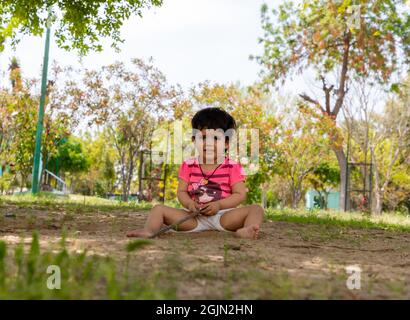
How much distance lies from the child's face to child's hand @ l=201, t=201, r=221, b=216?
0.41 meters

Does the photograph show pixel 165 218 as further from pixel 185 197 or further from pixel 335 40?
pixel 335 40

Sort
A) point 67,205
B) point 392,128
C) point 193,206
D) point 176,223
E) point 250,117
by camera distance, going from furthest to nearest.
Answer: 1. point 392,128
2. point 250,117
3. point 67,205
4. point 193,206
5. point 176,223

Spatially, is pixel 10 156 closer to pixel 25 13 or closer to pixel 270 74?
pixel 270 74

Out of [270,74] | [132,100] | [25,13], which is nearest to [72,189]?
[132,100]

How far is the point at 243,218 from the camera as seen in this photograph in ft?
14.5

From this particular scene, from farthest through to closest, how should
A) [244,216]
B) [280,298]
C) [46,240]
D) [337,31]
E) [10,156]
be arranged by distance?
[10,156] → [337,31] → [244,216] → [46,240] → [280,298]

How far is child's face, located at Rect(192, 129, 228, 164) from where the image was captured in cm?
429

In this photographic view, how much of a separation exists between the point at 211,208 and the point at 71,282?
215 cm

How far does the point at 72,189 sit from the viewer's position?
133ft

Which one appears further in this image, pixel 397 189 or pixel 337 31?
pixel 397 189

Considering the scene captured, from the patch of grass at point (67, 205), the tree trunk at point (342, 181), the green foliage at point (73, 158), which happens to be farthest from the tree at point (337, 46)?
the green foliage at point (73, 158)

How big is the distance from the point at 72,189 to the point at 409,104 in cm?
2766

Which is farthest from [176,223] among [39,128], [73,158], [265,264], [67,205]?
[73,158]
